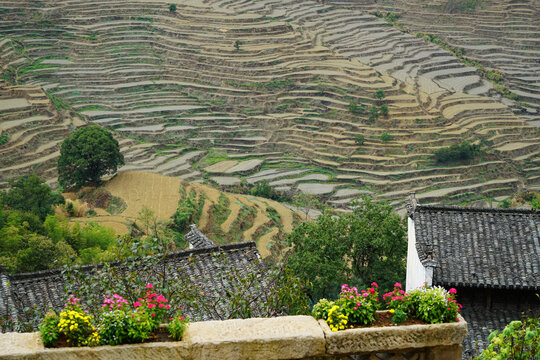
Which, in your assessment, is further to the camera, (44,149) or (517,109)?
(517,109)

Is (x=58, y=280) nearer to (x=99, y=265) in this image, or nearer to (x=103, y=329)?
(x=99, y=265)

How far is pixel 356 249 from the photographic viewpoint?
54.2 ft

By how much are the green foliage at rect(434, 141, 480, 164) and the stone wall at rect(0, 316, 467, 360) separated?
34499 millimetres

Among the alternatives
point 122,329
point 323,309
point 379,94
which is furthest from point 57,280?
point 379,94

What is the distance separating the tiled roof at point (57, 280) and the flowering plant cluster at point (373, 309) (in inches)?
231

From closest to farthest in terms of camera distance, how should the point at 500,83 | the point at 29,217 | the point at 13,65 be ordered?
the point at 29,217, the point at 13,65, the point at 500,83

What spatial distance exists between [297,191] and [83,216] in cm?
1204

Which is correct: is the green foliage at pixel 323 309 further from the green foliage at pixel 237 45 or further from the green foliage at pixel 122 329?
the green foliage at pixel 237 45

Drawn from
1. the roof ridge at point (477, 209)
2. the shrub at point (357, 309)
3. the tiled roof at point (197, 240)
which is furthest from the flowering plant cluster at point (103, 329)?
the tiled roof at point (197, 240)

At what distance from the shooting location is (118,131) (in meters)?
39.7

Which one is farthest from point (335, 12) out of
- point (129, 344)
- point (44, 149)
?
point (129, 344)

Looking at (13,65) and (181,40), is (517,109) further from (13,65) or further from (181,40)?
(13,65)

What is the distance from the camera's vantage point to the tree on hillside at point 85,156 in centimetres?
3006

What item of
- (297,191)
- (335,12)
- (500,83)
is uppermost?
(335,12)
